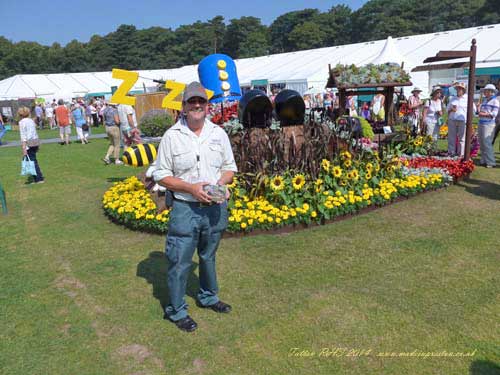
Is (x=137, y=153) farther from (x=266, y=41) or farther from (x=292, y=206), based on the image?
(x=266, y=41)

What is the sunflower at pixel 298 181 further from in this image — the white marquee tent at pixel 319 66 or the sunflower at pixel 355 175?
the white marquee tent at pixel 319 66

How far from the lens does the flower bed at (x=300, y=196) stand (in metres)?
5.51

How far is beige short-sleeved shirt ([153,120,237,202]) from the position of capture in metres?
3.14

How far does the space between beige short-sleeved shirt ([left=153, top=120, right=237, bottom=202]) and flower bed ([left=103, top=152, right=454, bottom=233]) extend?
2.18 metres

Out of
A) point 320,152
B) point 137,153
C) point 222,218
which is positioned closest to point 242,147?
point 320,152

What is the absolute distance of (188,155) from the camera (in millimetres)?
3143

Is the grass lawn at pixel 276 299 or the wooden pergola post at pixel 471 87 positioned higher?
the wooden pergola post at pixel 471 87

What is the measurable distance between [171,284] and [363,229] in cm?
301

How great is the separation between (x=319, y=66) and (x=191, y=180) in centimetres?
2468

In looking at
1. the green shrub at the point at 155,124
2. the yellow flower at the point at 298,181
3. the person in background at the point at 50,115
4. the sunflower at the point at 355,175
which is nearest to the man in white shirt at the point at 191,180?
the yellow flower at the point at 298,181

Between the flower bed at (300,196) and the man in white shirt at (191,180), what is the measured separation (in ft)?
6.57

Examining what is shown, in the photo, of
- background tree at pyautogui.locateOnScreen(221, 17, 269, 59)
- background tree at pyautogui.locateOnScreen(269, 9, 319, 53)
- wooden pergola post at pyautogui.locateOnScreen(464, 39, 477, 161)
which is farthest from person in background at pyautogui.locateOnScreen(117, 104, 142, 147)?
background tree at pyautogui.locateOnScreen(269, 9, 319, 53)

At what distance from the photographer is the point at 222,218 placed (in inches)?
Result: 133

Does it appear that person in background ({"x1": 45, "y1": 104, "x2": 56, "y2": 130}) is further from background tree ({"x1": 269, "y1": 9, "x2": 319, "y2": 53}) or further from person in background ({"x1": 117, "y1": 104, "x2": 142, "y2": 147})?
background tree ({"x1": 269, "y1": 9, "x2": 319, "y2": 53})
